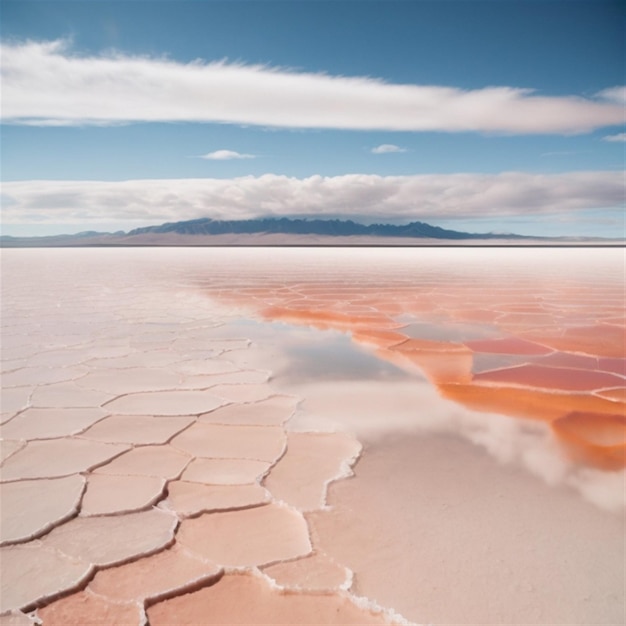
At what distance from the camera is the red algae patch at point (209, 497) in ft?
5.50

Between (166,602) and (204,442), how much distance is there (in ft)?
3.16

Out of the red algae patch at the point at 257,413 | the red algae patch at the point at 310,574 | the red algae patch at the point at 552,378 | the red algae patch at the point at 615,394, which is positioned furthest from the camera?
the red algae patch at the point at 552,378

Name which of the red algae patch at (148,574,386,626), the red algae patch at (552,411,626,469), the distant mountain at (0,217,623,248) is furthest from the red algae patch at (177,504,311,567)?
the distant mountain at (0,217,623,248)

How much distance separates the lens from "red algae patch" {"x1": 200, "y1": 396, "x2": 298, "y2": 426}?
2461 mm

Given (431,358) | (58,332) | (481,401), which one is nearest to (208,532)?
(481,401)

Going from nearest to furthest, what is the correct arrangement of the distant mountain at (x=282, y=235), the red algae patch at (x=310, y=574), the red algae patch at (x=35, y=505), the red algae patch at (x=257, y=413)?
the red algae patch at (x=310, y=574), the red algae patch at (x=35, y=505), the red algae patch at (x=257, y=413), the distant mountain at (x=282, y=235)

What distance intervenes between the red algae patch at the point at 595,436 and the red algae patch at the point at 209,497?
51.1 inches

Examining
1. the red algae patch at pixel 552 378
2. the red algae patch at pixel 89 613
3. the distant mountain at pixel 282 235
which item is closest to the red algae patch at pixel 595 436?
the red algae patch at pixel 552 378

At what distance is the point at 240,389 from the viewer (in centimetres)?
299

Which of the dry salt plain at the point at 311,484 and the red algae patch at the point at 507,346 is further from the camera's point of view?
the red algae patch at the point at 507,346

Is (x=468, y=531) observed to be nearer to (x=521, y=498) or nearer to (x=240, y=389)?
(x=521, y=498)

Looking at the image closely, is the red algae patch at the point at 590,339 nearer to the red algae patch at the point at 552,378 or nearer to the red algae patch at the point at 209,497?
the red algae patch at the point at 552,378

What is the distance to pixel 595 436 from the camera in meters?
2.29

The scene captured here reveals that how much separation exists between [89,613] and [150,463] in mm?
794
